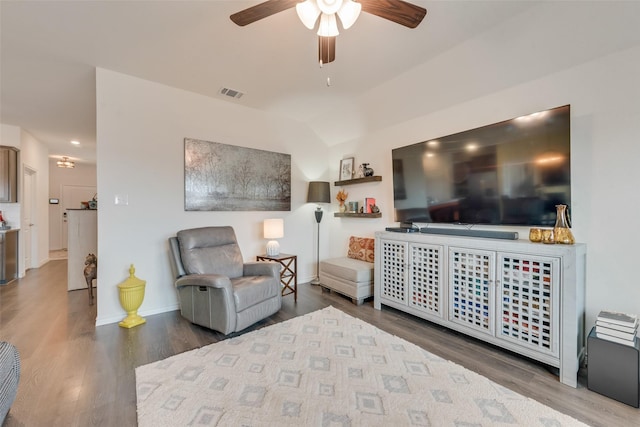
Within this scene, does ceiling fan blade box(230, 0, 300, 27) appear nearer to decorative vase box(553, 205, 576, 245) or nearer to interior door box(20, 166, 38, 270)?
decorative vase box(553, 205, 576, 245)

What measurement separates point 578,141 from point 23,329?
5165 millimetres

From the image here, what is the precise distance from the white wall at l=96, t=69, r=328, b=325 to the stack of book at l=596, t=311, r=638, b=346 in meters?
3.45

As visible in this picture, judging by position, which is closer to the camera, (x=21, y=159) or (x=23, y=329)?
(x=23, y=329)

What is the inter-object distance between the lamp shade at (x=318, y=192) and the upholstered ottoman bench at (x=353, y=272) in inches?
29.2

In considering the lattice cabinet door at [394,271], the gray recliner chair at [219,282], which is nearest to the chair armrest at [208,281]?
the gray recliner chair at [219,282]

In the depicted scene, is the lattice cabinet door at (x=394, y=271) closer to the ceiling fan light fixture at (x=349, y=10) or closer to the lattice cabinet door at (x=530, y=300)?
the lattice cabinet door at (x=530, y=300)

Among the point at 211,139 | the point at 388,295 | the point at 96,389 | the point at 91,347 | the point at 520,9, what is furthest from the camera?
the point at 211,139

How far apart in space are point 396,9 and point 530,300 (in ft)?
7.10

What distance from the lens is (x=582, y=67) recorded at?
2051 mm

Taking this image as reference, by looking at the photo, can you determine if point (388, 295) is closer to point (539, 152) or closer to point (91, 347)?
point (539, 152)

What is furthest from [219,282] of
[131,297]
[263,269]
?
[131,297]

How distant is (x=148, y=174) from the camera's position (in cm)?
301

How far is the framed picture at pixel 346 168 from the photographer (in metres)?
4.23

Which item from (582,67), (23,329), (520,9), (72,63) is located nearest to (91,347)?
(23,329)
